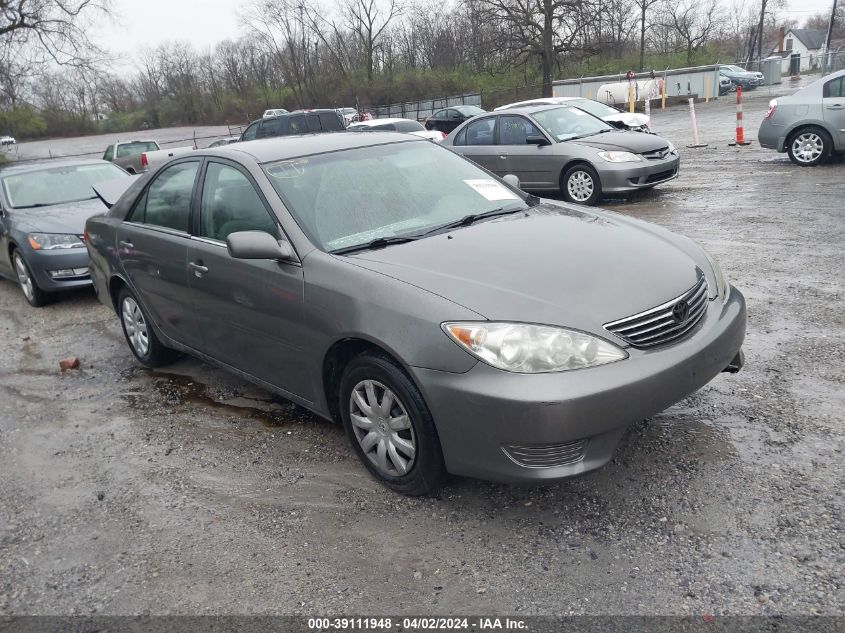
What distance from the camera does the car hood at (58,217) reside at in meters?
8.00

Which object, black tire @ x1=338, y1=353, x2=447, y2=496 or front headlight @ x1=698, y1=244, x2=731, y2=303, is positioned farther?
front headlight @ x1=698, y1=244, x2=731, y2=303

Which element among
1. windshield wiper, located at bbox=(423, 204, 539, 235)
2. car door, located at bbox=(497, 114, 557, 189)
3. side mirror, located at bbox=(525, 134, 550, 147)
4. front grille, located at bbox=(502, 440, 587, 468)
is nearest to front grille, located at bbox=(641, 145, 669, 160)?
car door, located at bbox=(497, 114, 557, 189)

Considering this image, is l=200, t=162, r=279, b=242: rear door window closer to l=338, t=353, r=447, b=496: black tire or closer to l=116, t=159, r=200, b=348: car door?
l=116, t=159, r=200, b=348: car door

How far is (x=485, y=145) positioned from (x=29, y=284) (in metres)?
7.32

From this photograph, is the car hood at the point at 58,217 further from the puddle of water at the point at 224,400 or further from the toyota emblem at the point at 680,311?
the toyota emblem at the point at 680,311

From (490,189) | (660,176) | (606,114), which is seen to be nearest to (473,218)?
(490,189)

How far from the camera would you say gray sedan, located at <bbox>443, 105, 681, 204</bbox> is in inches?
421

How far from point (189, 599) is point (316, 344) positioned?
1.28 m

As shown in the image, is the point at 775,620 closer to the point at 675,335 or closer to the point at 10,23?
the point at 675,335

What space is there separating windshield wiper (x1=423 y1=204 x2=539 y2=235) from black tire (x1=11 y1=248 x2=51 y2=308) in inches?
234

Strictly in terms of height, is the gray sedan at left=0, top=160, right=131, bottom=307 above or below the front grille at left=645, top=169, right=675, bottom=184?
above

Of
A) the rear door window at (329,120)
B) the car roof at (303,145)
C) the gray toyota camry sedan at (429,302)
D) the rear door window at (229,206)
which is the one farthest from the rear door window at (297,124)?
A: the rear door window at (229,206)

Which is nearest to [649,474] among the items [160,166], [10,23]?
[160,166]

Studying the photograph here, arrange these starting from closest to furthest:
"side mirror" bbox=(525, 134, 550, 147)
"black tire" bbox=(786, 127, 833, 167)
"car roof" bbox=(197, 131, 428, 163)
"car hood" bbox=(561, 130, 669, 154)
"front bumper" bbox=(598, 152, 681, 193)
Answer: "car roof" bbox=(197, 131, 428, 163)
"front bumper" bbox=(598, 152, 681, 193)
"car hood" bbox=(561, 130, 669, 154)
"side mirror" bbox=(525, 134, 550, 147)
"black tire" bbox=(786, 127, 833, 167)
